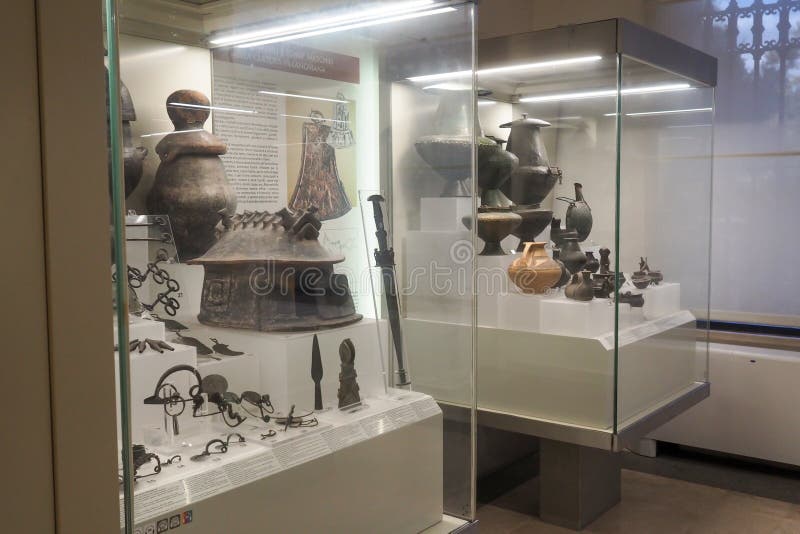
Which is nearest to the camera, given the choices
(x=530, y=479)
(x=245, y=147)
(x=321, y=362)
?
(x=245, y=147)

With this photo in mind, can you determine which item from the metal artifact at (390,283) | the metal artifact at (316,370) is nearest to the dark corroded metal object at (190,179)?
the metal artifact at (316,370)

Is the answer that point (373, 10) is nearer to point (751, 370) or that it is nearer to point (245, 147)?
point (245, 147)

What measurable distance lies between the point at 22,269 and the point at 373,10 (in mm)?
1283

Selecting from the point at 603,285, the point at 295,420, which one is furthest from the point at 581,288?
the point at 295,420

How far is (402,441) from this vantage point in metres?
1.97

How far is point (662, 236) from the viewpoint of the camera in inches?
149

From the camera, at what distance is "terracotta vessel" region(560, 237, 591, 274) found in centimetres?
338

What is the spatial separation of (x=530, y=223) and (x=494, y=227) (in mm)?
201

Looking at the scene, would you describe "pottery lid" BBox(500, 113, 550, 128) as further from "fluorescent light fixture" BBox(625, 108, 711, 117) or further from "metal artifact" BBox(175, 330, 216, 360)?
"metal artifact" BBox(175, 330, 216, 360)

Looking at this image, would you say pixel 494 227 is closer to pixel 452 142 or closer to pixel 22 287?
pixel 452 142

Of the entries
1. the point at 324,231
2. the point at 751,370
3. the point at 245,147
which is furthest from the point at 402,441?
the point at 751,370

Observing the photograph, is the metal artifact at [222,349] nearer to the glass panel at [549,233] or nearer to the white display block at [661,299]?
the glass panel at [549,233]

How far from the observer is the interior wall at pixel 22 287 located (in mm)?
820

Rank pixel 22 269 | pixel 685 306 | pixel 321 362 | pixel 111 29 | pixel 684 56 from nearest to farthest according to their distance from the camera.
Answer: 1. pixel 22 269
2. pixel 111 29
3. pixel 321 362
4. pixel 684 56
5. pixel 685 306
